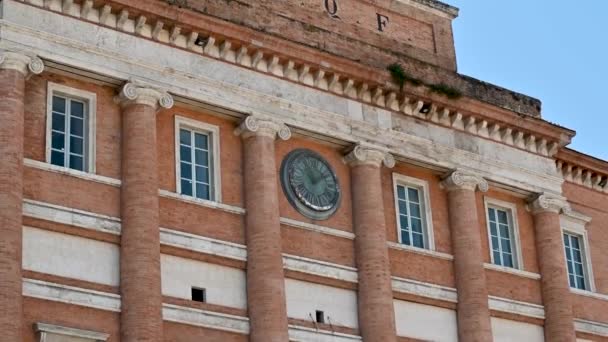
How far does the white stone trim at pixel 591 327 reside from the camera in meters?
29.5

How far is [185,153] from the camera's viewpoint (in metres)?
24.7

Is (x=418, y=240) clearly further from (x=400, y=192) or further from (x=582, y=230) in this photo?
(x=582, y=230)

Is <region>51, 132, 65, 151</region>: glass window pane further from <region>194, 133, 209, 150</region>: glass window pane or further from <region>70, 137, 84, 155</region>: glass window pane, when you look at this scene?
<region>194, 133, 209, 150</region>: glass window pane

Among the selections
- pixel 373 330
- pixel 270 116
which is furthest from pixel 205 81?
pixel 373 330

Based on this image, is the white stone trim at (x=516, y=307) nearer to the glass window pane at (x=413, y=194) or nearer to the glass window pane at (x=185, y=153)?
the glass window pane at (x=413, y=194)

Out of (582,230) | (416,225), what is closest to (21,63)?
(416,225)

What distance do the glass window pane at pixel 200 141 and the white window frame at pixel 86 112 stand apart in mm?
2265

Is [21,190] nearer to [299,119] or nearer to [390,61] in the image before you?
[299,119]

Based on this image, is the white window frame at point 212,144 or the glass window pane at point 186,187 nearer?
the glass window pane at point 186,187

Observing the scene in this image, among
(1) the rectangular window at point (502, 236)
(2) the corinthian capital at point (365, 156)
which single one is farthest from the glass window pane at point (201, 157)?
(1) the rectangular window at point (502, 236)

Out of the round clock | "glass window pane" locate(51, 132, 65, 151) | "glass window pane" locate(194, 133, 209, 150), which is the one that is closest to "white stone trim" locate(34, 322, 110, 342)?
"glass window pane" locate(51, 132, 65, 151)

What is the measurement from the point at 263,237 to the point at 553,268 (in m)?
7.83

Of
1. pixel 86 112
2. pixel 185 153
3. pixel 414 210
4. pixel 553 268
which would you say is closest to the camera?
pixel 86 112

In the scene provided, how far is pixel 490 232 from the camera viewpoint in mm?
28812
